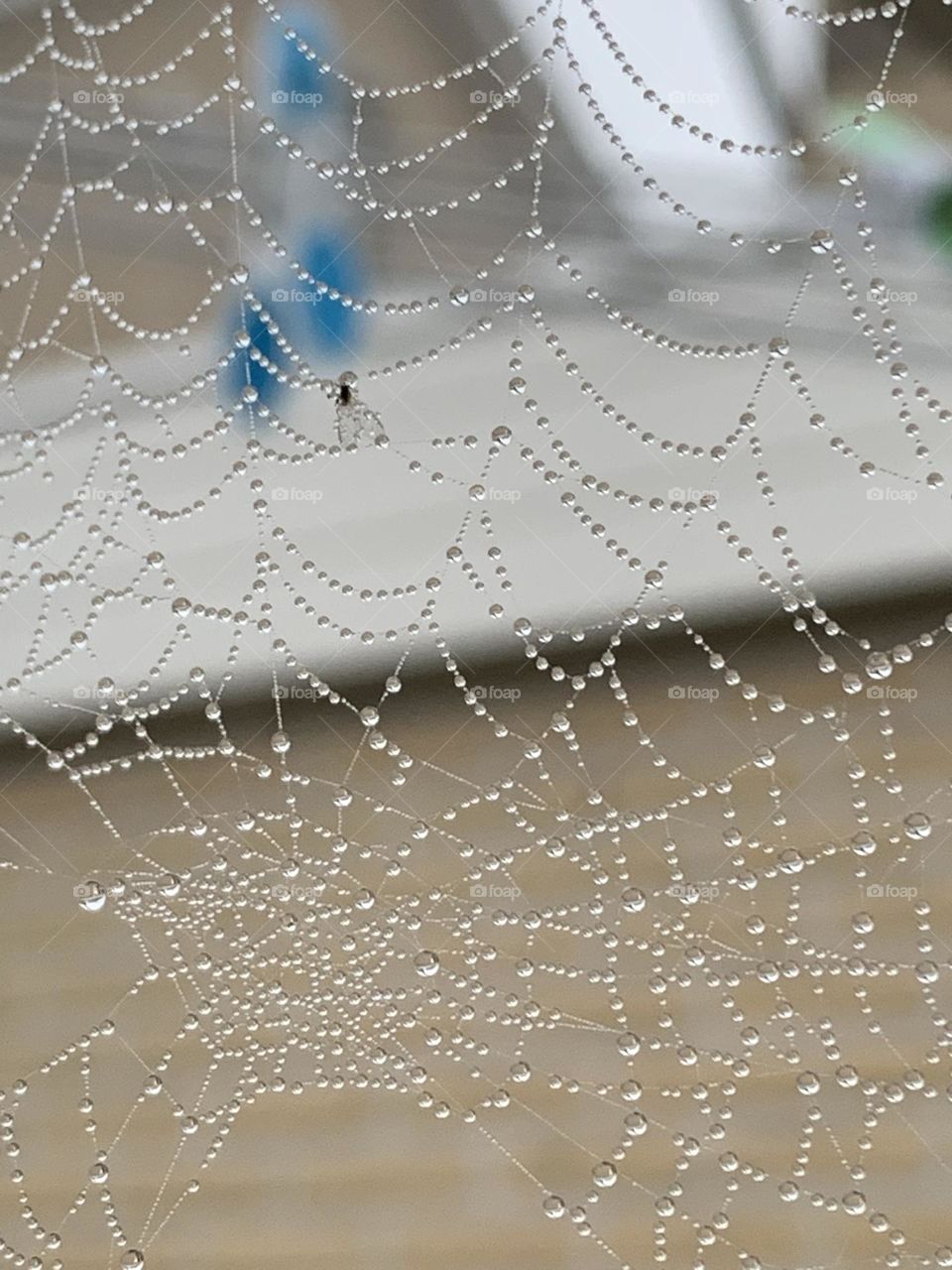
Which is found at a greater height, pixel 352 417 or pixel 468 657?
pixel 352 417

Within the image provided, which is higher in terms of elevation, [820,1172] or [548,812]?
[548,812]

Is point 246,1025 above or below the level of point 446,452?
below

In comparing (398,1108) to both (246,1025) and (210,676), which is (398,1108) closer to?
(246,1025)

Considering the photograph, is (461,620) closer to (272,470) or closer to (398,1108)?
(272,470)

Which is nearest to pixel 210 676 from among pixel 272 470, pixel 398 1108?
pixel 272 470

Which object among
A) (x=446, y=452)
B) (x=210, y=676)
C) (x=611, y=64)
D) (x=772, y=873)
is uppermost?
(x=611, y=64)

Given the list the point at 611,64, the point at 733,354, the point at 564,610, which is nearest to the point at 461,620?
the point at 564,610
